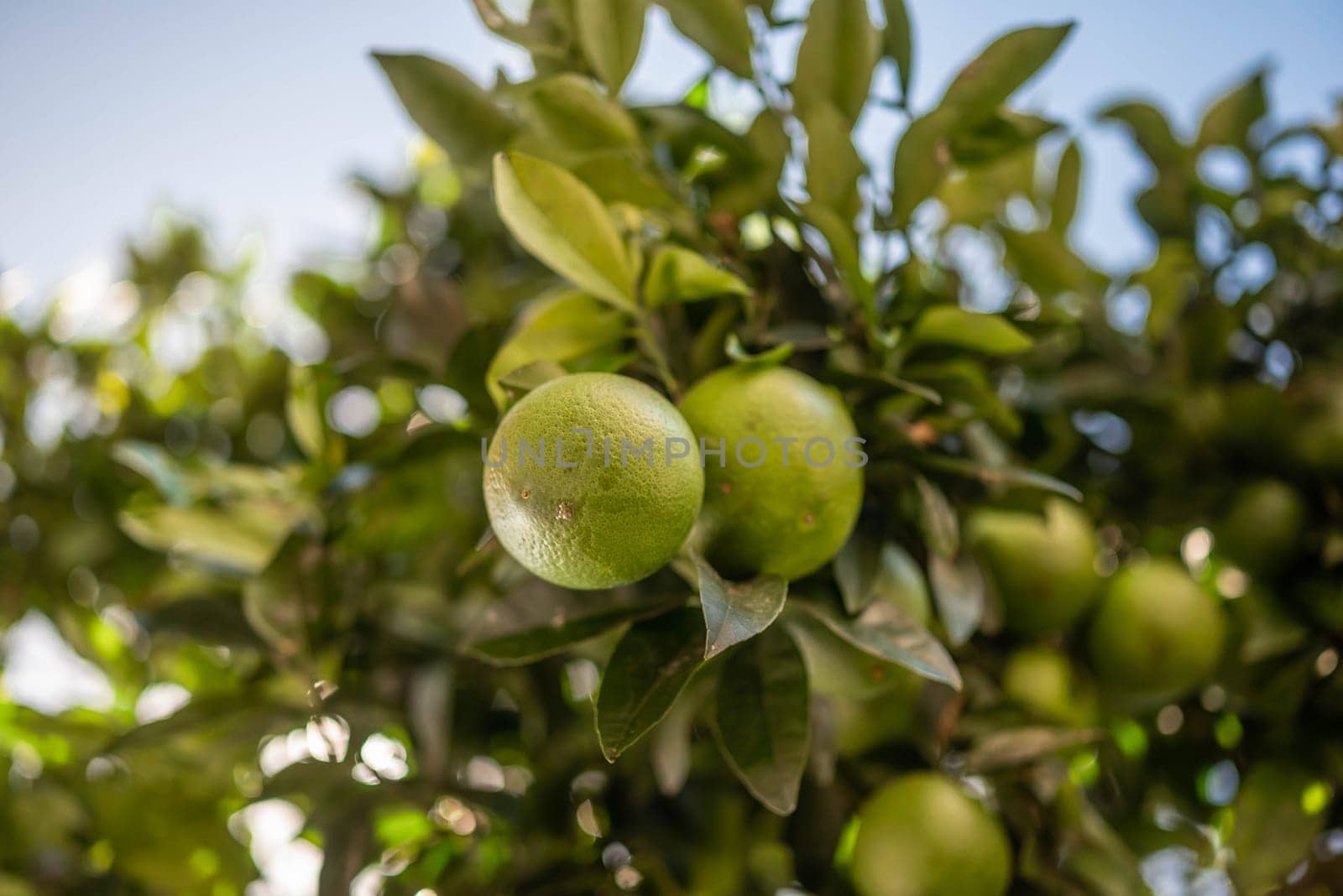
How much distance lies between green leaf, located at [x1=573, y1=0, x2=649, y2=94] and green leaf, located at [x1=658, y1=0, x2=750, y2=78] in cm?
3

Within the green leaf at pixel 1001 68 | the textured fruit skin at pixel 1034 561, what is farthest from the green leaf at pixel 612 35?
the textured fruit skin at pixel 1034 561

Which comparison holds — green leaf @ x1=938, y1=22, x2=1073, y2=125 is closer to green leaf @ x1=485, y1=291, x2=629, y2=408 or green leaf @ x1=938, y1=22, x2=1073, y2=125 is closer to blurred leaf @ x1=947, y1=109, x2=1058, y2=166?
blurred leaf @ x1=947, y1=109, x2=1058, y2=166

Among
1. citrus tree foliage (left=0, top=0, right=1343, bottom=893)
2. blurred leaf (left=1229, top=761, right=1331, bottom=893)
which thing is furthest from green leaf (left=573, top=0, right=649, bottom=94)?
blurred leaf (left=1229, top=761, right=1331, bottom=893)

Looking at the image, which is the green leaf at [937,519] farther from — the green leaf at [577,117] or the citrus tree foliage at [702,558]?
the green leaf at [577,117]

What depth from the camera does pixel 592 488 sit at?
19.0 inches

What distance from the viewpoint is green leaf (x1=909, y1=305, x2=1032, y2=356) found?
0.67m

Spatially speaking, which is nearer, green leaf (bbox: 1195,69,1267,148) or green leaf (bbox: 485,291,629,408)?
green leaf (bbox: 485,291,629,408)

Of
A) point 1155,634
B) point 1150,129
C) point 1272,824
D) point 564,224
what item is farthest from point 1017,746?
point 1150,129

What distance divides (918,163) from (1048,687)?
49cm

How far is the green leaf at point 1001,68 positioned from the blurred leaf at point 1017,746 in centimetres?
51

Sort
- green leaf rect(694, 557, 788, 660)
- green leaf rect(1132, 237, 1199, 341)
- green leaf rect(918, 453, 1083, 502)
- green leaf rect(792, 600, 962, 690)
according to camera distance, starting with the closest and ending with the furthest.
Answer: green leaf rect(694, 557, 788, 660), green leaf rect(792, 600, 962, 690), green leaf rect(918, 453, 1083, 502), green leaf rect(1132, 237, 1199, 341)

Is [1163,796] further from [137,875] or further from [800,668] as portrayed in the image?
[137,875]

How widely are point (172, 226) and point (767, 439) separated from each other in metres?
1.40

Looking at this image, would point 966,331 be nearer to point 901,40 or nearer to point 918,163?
point 918,163
